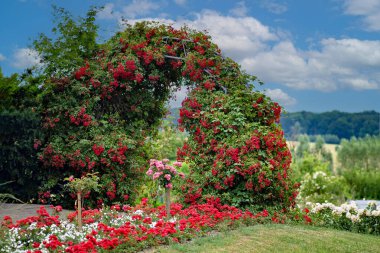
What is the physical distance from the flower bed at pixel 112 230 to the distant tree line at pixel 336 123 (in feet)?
129

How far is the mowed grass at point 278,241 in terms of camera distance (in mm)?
6367

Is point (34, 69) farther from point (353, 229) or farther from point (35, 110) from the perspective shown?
point (353, 229)

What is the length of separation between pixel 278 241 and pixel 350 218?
3115 mm

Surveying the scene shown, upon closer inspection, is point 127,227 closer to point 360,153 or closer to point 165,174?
point 165,174

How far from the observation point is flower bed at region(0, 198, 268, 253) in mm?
6211

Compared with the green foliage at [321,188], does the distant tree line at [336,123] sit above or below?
above

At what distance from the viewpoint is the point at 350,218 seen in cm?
955

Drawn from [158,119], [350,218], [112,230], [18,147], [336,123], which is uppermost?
[336,123]

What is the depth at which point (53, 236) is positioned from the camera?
638 centimetres

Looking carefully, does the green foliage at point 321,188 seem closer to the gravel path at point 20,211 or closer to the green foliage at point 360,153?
the gravel path at point 20,211

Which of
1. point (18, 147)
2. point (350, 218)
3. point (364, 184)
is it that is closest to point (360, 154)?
point (364, 184)

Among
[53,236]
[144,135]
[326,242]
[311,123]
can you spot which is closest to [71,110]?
[144,135]

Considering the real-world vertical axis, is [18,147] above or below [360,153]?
above

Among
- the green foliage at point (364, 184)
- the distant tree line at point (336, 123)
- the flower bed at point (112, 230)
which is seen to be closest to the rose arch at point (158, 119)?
the flower bed at point (112, 230)
